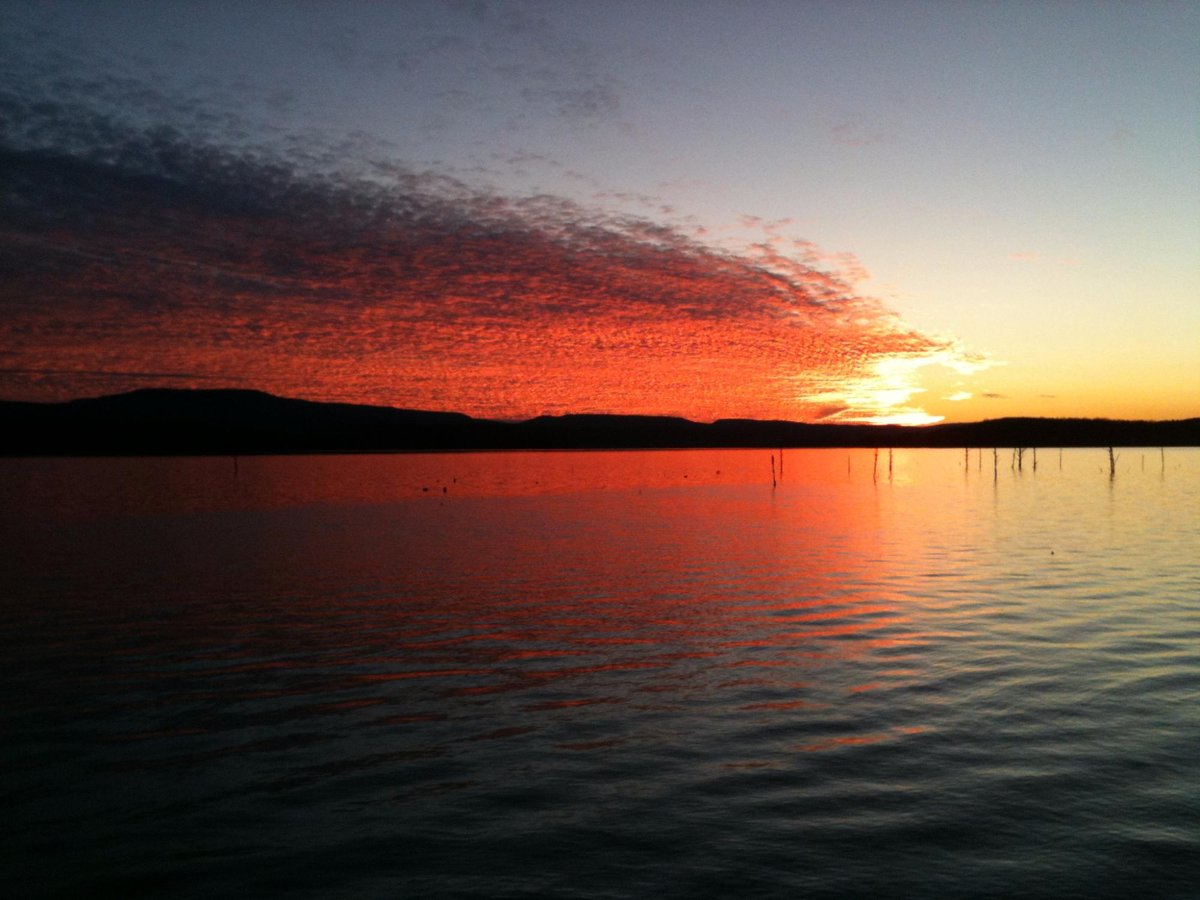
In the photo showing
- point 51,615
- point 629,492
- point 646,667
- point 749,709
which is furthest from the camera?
point 629,492

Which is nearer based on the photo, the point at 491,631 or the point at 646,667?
the point at 646,667

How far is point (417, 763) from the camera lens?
1390cm

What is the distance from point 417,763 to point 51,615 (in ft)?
64.5

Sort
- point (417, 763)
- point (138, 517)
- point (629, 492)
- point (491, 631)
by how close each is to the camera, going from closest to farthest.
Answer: point (417, 763)
point (491, 631)
point (138, 517)
point (629, 492)

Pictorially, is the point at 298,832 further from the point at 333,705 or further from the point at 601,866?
the point at 333,705

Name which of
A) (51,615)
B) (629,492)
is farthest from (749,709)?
(629,492)

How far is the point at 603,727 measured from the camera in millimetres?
15633

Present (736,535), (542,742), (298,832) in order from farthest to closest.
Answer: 1. (736,535)
2. (542,742)
3. (298,832)

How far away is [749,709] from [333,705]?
839 centimetres

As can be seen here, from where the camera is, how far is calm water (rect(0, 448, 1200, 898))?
10.5m

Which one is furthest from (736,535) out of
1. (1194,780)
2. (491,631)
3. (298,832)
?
(298,832)

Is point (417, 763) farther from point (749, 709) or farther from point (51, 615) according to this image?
point (51, 615)

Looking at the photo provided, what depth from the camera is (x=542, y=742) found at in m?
14.8

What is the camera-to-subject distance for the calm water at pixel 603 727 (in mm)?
10484
